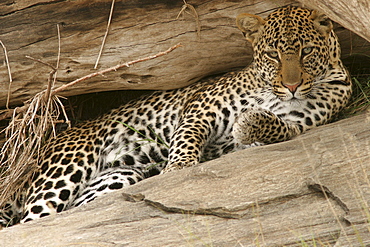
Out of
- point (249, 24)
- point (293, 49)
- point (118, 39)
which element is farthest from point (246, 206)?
point (118, 39)

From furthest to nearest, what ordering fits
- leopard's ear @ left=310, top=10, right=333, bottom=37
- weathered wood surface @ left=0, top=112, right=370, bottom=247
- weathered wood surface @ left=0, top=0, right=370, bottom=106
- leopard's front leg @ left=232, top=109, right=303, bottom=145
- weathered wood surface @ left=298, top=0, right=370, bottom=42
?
weathered wood surface @ left=0, top=0, right=370, bottom=106
leopard's ear @ left=310, top=10, right=333, bottom=37
leopard's front leg @ left=232, top=109, right=303, bottom=145
weathered wood surface @ left=0, top=112, right=370, bottom=247
weathered wood surface @ left=298, top=0, right=370, bottom=42

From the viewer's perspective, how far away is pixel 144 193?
532 cm

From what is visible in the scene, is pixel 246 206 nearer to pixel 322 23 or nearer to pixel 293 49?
Result: pixel 293 49

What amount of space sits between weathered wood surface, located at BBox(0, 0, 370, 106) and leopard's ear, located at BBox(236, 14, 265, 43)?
0.23 meters

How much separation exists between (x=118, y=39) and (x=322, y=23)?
2249mm

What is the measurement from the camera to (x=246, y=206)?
481 cm

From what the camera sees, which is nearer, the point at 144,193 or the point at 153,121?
the point at 144,193

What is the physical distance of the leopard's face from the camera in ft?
19.6

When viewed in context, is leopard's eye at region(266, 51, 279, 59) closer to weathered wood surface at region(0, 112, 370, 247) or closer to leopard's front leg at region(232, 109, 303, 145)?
leopard's front leg at region(232, 109, 303, 145)

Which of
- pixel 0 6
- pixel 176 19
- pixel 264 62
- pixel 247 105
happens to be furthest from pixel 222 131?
pixel 0 6

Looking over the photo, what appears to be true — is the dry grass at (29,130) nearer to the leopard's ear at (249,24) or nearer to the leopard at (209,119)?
the leopard at (209,119)

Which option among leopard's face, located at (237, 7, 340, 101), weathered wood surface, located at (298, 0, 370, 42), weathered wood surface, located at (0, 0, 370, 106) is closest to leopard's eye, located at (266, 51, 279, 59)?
leopard's face, located at (237, 7, 340, 101)

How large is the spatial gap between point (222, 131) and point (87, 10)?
2.04 meters

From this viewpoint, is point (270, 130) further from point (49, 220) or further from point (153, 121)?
point (49, 220)
